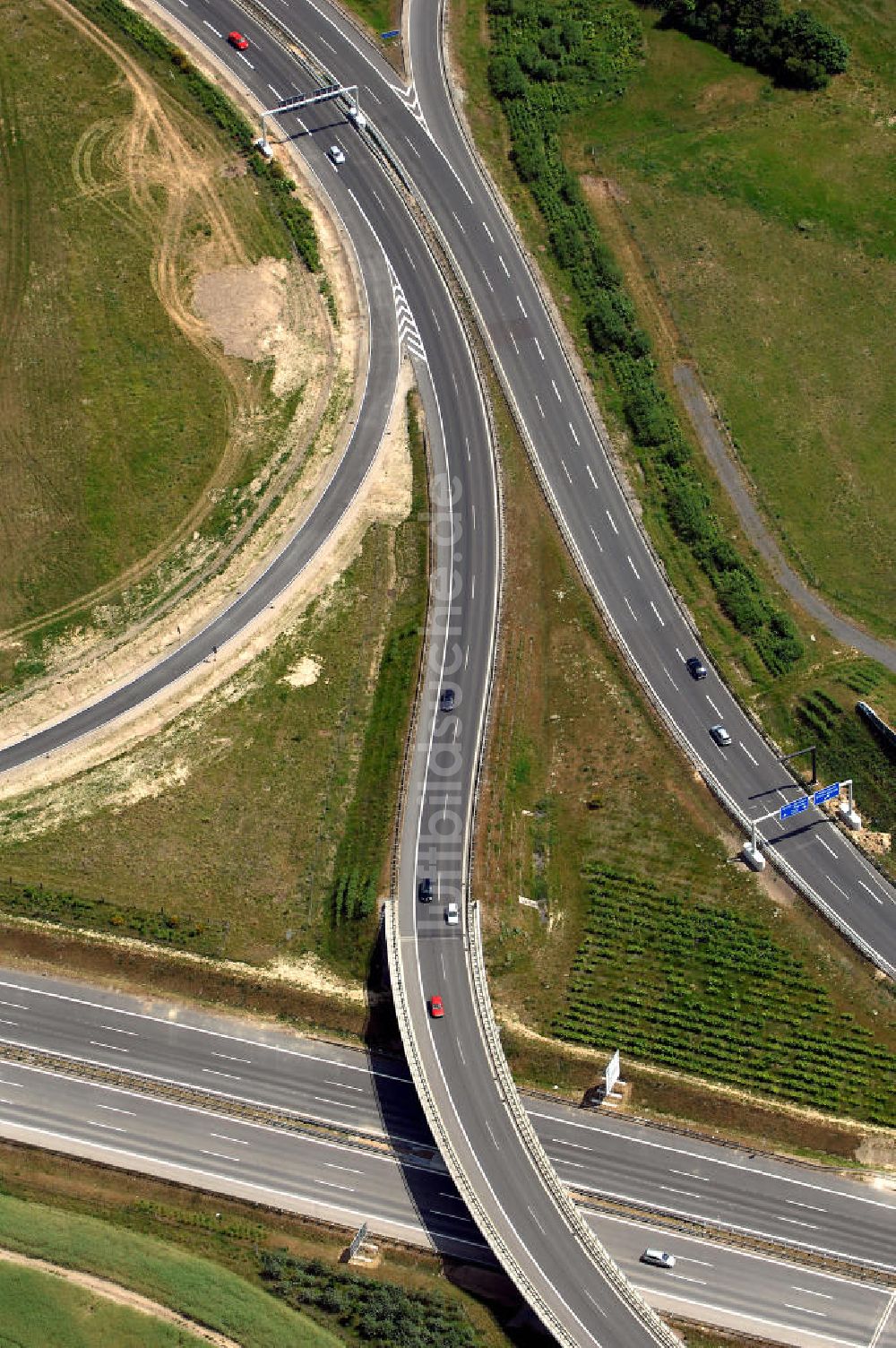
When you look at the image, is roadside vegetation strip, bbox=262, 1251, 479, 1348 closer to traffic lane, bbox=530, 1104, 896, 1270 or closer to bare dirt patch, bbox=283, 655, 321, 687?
traffic lane, bbox=530, 1104, 896, 1270

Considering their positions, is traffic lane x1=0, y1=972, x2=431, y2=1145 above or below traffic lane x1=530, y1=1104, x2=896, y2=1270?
above

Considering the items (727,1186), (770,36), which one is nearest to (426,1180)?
(727,1186)

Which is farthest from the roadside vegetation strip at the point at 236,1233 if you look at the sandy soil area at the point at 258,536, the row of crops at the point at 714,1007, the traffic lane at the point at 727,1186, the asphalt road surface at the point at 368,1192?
the sandy soil area at the point at 258,536

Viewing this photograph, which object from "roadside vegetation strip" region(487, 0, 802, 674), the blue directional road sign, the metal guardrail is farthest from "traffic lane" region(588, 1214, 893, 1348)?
"roadside vegetation strip" region(487, 0, 802, 674)

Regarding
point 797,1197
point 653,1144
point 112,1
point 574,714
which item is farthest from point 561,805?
point 112,1

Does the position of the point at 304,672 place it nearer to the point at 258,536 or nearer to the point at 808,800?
the point at 258,536

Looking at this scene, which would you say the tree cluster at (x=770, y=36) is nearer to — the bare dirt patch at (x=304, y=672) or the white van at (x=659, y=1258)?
the bare dirt patch at (x=304, y=672)
